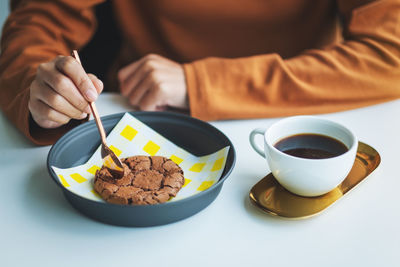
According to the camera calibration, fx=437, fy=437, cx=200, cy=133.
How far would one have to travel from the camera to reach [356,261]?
0.58 m

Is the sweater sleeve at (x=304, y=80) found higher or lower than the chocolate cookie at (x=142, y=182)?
higher

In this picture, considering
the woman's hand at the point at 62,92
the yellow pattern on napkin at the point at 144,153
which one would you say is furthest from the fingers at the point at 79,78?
the yellow pattern on napkin at the point at 144,153

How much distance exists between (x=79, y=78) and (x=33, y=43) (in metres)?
0.40

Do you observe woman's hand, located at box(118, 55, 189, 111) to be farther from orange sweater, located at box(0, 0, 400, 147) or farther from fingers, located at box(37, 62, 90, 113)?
fingers, located at box(37, 62, 90, 113)

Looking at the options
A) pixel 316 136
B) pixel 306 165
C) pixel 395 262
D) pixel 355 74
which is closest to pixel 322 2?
pixel 355 74

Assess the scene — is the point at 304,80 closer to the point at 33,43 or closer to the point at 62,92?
the point at 62,92

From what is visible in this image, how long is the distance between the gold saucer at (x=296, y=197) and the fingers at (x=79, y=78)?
323 mm

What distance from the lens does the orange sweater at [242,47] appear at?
3.15 feet

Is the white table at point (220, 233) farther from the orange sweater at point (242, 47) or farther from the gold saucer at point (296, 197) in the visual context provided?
the orange sweater at point (242, 47)

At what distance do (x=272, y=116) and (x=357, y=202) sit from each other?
1.01 feet

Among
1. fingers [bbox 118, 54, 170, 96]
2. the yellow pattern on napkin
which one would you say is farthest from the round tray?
fingers [bbox 118, 54, 170, 96]

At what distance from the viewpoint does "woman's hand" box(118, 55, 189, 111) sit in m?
0.97

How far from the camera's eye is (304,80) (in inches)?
38.7

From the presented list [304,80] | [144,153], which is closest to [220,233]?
[144,153]
